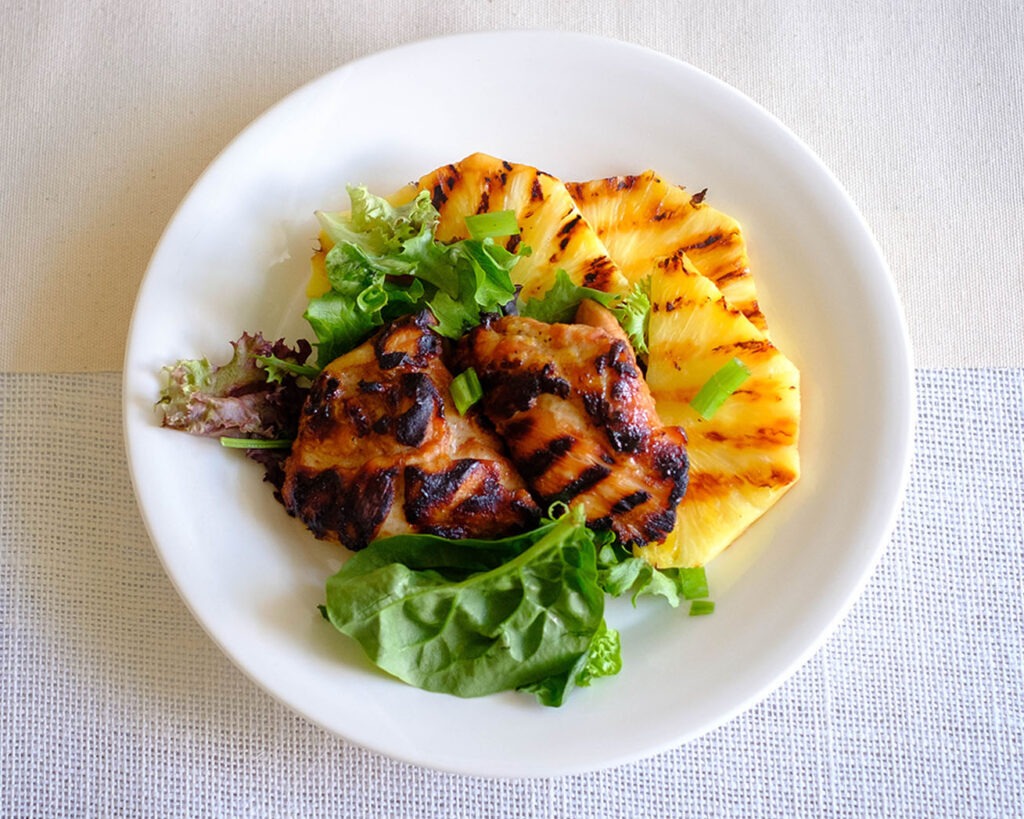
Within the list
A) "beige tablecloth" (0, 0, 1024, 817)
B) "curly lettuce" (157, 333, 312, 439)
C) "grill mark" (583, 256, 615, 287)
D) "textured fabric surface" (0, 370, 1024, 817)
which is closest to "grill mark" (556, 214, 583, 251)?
"grill mark" (583, 256, 615, 287)

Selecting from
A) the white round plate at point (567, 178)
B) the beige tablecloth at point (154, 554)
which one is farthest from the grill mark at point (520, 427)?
the beige tablecloth at point (154, 554)

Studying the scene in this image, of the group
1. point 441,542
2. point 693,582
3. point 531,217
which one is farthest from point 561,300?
point 693,582

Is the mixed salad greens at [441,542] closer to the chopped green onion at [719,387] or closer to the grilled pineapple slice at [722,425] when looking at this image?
the grilled pineapple slice at [722,425]

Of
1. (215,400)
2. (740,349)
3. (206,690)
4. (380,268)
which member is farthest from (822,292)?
(206,690)

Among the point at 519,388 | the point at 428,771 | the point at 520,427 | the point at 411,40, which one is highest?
the point at 411,40

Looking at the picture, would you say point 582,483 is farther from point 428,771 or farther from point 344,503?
point 428,771

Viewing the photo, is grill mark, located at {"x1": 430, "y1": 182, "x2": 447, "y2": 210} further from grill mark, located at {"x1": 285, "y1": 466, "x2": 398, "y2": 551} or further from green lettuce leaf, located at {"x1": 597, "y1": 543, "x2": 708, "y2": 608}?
green lettuce leaf, located at {"x1": 597, "y1": 543, "x2": 708, "y2": 608}
